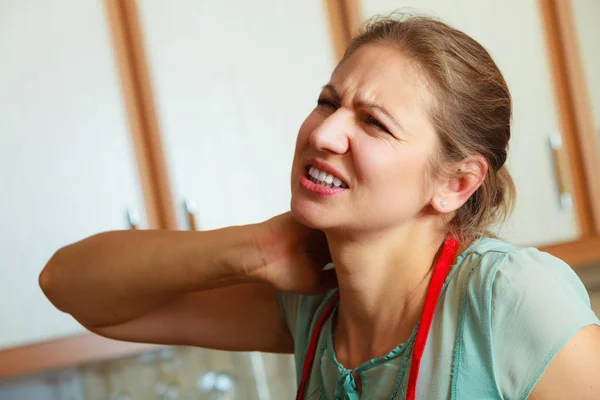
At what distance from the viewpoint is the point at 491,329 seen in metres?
0.95

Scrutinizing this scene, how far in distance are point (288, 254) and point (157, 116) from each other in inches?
37.4

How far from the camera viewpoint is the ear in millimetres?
1124

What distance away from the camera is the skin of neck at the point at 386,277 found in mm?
1105

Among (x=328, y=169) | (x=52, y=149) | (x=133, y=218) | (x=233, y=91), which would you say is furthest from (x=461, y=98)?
(x=52, y=149)

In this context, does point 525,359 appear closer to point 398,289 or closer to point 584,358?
point 584,358

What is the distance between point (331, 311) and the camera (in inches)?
49.8

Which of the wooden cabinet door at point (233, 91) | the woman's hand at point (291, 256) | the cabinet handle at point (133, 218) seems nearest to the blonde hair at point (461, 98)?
the woman's hand at point (291, 256)

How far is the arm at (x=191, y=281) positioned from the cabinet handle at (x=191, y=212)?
2.20 ft

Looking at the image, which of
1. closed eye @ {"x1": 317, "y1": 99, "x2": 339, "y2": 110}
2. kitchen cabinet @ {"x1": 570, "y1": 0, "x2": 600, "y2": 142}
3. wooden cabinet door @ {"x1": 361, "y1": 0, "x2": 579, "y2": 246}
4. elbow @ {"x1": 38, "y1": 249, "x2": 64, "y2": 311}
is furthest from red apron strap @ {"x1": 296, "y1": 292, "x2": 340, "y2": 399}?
kitchen cabinet @ {"x1": 570, "y1": 0, "x2": 600, "y2": 142}

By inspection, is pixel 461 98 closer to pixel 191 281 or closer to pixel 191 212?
pixel 191 281

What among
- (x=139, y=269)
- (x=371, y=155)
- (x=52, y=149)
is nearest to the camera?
(x=371, y=155)

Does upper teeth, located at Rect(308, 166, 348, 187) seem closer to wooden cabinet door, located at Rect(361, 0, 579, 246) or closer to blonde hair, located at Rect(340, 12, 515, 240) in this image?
blonde hair, located at Rect(340, 12, 515, 240)

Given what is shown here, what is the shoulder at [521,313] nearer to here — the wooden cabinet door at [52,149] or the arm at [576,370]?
the arm at [576,370]

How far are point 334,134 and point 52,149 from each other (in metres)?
1.20
